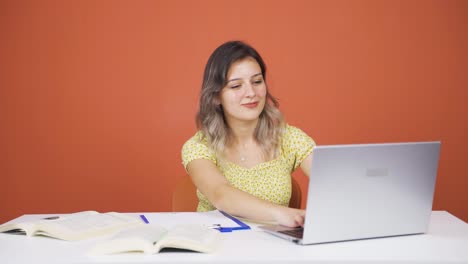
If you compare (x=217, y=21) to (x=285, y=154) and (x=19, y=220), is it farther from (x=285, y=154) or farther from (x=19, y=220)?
(x=19, y=220)

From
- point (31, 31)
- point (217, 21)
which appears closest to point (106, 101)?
point (31, 31)

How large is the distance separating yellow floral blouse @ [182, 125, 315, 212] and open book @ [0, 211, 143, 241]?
59 centimetres

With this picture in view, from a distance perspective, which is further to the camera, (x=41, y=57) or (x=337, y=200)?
(x=41, y=57)

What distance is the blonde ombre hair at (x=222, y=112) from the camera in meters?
2.48

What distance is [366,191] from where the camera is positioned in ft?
5.04

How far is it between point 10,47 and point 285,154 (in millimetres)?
2016

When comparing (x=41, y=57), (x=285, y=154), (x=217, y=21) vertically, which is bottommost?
(x=285, y=154)

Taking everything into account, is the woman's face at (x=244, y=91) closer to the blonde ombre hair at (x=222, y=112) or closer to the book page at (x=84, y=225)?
the blonde ombre hair at (x=222, y=112)

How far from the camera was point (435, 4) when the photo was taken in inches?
146

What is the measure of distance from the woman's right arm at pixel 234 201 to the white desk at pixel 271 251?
0.14 metres

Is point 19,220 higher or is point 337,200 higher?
point 337,200

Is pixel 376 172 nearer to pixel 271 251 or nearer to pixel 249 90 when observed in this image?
pixel 271 251

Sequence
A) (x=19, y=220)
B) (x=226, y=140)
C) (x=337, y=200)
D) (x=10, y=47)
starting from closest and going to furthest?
(x=337, y=200) → (x=19, y=220) → (x=226, y=140) → (x=10, y=47)

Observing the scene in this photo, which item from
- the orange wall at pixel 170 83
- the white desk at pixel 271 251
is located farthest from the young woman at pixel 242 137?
the orange wall at pixel 170 83
